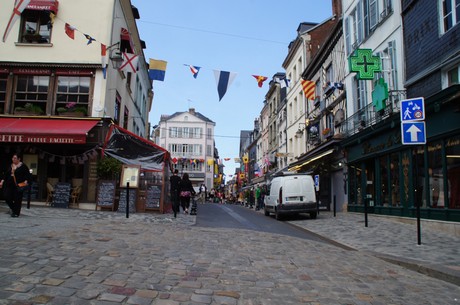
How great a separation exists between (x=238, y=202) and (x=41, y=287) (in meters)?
45.7

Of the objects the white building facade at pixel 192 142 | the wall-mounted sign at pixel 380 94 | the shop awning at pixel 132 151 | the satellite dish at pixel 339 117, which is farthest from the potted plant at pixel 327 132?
the white building facade at pixel 192 142

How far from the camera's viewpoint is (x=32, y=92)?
657 inches

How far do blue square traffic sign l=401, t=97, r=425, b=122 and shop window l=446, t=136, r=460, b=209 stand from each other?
290cm

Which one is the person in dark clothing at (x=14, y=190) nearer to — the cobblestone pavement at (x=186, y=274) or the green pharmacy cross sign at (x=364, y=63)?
the cobblestone pavement at (x=186, y=274)

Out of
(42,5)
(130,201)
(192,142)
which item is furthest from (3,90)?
(192,142)

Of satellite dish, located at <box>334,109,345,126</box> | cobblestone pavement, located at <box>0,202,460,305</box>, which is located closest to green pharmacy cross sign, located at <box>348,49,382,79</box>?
satellite dish, located at <box>334,109,345,126</box>

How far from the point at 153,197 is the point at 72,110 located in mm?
5349

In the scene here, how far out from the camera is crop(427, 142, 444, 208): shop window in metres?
11.2

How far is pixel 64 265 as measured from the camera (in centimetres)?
475

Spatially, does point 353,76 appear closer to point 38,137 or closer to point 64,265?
point 38,137

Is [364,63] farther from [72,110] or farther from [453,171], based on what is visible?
[72,110]

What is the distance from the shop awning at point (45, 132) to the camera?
1446 centimetres

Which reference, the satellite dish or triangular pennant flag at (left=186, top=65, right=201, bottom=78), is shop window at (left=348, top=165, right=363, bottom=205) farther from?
triangular pennant flag at (left=186, top=65, right=201, bottom=78)

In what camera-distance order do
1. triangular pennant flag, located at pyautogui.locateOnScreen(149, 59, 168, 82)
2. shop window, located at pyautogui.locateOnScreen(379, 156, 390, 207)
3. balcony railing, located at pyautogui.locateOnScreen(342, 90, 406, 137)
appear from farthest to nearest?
triangular pennant flag, located at pyautogui.locateOnScreen(149, 59, 168, 82)
shop window, located at pyautogui.locateOnScreen(379, 156, 390, 207)
balcony railing, located at pyautogui.locateOnScreen(342, 90, 406, 137)
